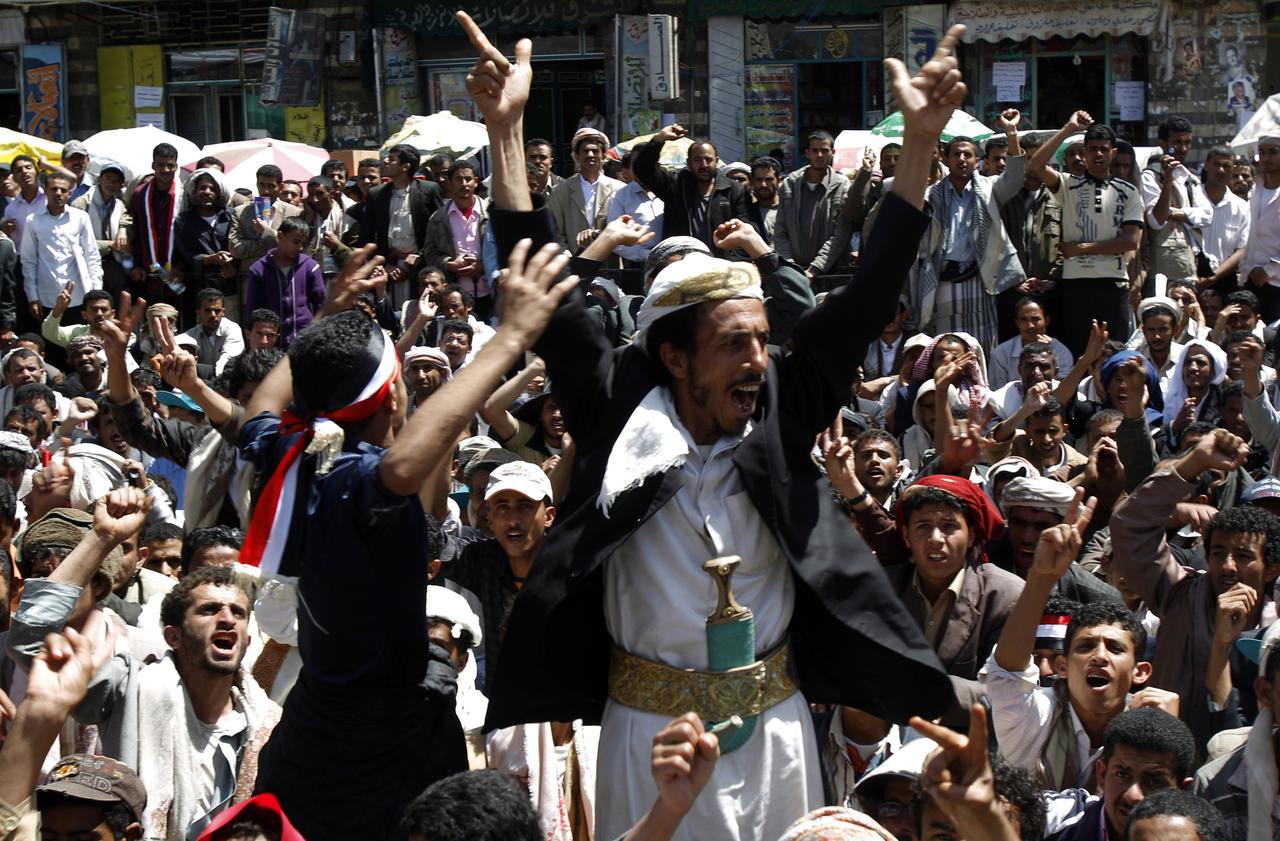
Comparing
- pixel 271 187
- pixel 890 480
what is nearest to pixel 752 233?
pixel 890 480

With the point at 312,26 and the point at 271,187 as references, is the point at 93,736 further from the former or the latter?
the point at 312,26

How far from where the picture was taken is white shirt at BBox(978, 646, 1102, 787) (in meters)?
4.65

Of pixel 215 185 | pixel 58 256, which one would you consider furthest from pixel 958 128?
pixel 58 256

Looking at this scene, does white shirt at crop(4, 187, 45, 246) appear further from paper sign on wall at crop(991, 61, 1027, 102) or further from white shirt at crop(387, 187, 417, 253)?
paper sign on wall at crop(991, 61, 1027, 102)

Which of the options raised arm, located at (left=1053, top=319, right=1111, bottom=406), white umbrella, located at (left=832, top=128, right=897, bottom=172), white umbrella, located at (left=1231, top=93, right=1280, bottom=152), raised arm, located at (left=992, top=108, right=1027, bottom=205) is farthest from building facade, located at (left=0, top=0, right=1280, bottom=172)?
raised arm, located at (left=1053, top=319, right=1111, bottom=406)

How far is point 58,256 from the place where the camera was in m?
13.4

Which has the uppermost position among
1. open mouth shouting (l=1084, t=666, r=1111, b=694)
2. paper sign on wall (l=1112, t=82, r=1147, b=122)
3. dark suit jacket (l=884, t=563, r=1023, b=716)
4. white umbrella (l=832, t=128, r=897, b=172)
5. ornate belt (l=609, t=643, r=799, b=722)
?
paper sign on wall (l=1112, t=82, r=1147, b=122)

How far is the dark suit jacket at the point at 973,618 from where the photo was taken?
4977 millimetres

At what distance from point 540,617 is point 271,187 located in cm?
1231

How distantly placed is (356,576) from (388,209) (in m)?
10.6

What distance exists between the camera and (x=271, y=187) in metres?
15.0

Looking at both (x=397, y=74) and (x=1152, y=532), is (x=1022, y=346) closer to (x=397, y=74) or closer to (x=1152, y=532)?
(x=1152, y=532)

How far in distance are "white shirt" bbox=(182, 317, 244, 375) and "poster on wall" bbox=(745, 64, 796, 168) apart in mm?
10311

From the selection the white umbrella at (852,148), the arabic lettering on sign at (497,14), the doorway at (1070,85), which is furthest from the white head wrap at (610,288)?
the arabic lettering on sign at (497,14)
